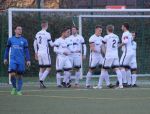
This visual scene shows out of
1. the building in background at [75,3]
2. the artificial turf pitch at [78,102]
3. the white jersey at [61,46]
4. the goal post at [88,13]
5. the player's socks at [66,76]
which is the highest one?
the building in background at [75,3]

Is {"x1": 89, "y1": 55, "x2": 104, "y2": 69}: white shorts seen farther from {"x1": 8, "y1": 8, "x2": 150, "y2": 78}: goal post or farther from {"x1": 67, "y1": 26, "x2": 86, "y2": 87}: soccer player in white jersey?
{"x1": 8, "y1": 8, "x2": 150, "y2": 78}: goal post

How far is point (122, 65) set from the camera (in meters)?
19.4

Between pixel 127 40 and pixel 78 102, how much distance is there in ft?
18.4

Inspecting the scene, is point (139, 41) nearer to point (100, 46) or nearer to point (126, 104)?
point (100, 46)

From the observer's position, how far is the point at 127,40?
19125 millimetres

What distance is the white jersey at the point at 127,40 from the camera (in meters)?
19.1

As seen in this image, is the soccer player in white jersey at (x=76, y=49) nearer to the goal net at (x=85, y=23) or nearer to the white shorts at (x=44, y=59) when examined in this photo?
the white shorts at (x=44, y=59)

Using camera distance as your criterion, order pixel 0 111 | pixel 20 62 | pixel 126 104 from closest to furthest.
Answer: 1. pixel 0 111
2. pixel 126 104
3. pixel 20 62

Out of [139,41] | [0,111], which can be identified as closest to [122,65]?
[139,41]

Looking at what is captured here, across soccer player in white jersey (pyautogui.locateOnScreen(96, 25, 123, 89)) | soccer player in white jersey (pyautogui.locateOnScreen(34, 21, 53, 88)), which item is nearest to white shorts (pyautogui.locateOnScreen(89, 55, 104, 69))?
soccer player in white jersey (pyautogui.locateOnScreen(96, 25, 123, 89))

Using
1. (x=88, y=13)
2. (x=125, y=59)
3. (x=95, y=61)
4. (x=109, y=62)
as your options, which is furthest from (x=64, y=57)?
(x=88, y=13)

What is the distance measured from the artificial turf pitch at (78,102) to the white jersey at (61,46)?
2448 mm

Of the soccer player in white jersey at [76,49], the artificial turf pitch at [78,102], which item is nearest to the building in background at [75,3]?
the soccer player in white jersey at [76,49]

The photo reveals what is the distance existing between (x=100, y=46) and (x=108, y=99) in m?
4.63
